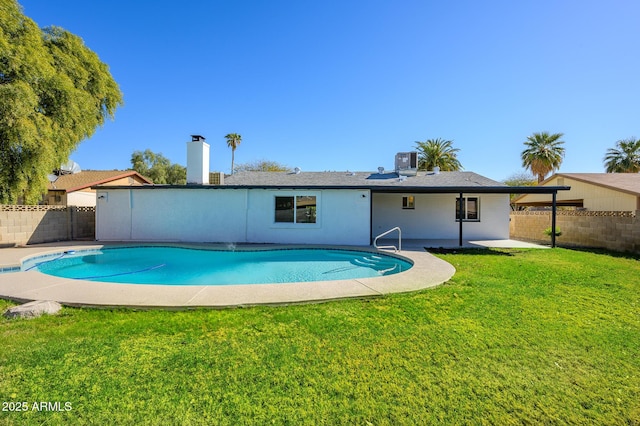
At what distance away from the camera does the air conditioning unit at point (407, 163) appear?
1642 cm

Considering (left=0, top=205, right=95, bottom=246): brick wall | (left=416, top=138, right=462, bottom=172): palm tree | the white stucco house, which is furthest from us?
(left=416, top=138, right=462, bottom=172): palm tree

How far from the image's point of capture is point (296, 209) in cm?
1229

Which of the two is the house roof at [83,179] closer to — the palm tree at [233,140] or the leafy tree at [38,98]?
the leafy tree at [38,98]

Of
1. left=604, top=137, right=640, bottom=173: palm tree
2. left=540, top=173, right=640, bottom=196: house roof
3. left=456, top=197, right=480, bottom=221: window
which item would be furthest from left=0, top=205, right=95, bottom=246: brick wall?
left=604, top=137, right=640, bottom=173: palm tree

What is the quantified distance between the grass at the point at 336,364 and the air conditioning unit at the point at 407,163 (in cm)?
1238

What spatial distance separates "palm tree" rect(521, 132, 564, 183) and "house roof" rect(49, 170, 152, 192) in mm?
40174

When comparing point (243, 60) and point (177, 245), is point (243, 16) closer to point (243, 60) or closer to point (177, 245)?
point (243, 60)

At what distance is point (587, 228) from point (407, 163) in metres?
8.60

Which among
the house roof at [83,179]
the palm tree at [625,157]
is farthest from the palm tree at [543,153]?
the house roof at [83,179]

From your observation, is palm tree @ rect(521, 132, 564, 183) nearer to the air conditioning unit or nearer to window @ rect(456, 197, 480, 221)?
window @ rect(456, 197, 480, 221)

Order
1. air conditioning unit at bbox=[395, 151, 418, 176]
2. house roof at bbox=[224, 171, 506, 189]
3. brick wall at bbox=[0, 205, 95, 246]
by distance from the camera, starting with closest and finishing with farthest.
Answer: brick wall at bbox=[0, 205, 95, 246] < house roof at bbox=[224, 171, 506, 189] < air conditioning unit at bbox=[395, 151, 418, 176]

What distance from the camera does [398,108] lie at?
17.3 metres

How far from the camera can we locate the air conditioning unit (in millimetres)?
16422

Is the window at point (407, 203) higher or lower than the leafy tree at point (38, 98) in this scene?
lower
